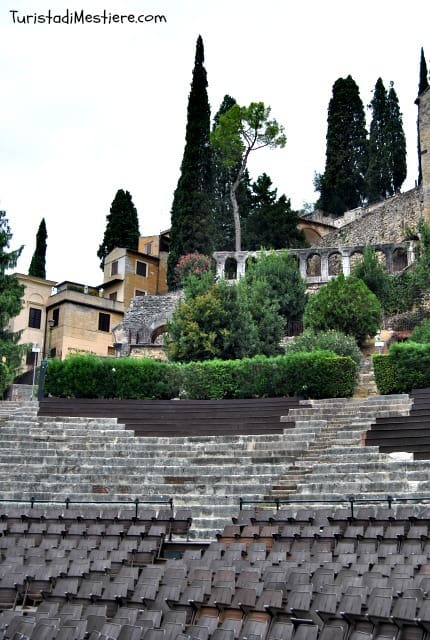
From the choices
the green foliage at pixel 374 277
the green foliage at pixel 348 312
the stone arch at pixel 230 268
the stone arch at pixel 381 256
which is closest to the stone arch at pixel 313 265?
the stone arch at pixel 381 256

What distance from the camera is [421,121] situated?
5094 cm

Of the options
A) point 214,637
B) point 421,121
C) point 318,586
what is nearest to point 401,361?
point 318,586

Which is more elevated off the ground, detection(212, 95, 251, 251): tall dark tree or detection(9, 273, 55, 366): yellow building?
detection(212, 95, 251, 251): tall dark tree

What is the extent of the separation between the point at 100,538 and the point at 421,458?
831cm

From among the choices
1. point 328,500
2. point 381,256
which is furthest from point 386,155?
point 328,500

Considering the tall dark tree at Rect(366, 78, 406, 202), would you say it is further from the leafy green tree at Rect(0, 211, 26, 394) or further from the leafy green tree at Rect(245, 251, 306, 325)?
the leafy green tree at Rect(0, 211, 26, 394)

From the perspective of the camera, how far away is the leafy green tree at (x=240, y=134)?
5372 centimetres

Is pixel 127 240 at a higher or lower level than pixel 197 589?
higher

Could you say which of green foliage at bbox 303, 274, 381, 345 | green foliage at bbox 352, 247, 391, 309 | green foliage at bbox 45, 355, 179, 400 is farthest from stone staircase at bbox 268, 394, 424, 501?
green foliage at bbox 352, 247, 391, 309

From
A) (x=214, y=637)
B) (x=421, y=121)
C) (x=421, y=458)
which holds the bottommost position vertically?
(x=214, y=637)

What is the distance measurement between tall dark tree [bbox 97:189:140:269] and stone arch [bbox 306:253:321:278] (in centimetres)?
1627

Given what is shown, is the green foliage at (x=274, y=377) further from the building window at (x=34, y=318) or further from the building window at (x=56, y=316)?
the building window at (x=34, y=318)

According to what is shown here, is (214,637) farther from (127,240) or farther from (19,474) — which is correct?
(127,240)

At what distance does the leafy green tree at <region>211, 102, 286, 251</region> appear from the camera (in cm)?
5372
